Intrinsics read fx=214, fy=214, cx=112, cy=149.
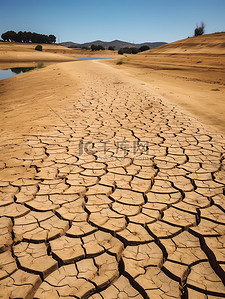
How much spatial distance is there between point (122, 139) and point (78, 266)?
7.37 ft

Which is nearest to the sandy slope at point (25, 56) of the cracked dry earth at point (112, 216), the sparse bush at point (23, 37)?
the cracked dry earth at point (112, 216)

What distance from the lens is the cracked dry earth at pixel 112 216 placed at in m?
1.26

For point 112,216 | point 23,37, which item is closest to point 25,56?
point 112,216

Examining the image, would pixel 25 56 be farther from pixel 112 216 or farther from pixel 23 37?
pixel 23 37

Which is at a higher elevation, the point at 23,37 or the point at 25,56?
the point at 23,37

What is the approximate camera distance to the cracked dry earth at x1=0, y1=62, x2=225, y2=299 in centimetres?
126

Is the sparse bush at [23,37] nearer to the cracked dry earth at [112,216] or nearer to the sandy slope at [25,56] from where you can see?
the sandy slope at [25,56]

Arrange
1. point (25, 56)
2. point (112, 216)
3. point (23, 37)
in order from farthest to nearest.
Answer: point (23, 37)
point (25, 56)
point (112, 216)

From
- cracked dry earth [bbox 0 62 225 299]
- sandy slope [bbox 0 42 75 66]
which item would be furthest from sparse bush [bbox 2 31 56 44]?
cracked dry earth [bbox 0 62 225 299]

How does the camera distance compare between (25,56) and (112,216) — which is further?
(25,56)

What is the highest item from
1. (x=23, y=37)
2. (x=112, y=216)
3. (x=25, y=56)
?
(x=23, y=37)

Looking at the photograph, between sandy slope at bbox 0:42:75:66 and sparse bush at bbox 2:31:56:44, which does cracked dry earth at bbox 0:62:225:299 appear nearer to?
sandy slope at bbox 0:42:75:66

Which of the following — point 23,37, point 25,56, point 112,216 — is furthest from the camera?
point 23,37

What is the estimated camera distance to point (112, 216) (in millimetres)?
1779
